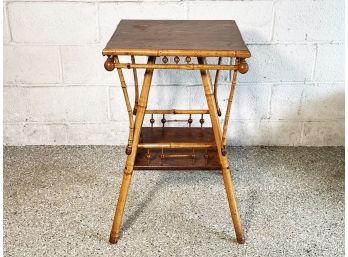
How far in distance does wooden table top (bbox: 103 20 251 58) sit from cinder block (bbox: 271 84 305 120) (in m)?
0.59

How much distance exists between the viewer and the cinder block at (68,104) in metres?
2.31

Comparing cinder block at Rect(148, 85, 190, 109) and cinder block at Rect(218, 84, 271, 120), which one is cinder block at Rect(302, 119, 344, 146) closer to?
cinder block at Rect(218, 84, 271, 120)

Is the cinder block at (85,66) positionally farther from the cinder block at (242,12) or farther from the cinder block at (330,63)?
the cinder block at (330,63)

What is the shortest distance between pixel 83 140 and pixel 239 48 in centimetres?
126

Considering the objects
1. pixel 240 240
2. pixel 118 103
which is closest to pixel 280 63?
pixel 118 103

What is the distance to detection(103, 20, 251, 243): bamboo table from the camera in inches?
56.8

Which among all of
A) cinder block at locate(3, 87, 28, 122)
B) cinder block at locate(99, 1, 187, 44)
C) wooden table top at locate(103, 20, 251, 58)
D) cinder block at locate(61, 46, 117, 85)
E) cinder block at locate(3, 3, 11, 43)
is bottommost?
cinder block at locate(3, 87, 28, 122)

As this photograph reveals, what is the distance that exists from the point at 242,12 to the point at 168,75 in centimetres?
48

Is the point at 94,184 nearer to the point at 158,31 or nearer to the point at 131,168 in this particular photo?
the point at 131,168

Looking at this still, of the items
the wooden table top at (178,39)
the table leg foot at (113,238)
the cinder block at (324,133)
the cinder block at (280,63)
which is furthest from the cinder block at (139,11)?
the table leg foot at (113,238)

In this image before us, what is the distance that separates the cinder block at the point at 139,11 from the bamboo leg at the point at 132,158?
25.9 inches

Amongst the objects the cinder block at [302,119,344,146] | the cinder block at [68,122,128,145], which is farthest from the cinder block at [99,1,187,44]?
A: the cinder block at [302,119,344,146]

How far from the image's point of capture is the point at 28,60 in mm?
2242

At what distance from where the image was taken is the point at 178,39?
1.59 m
